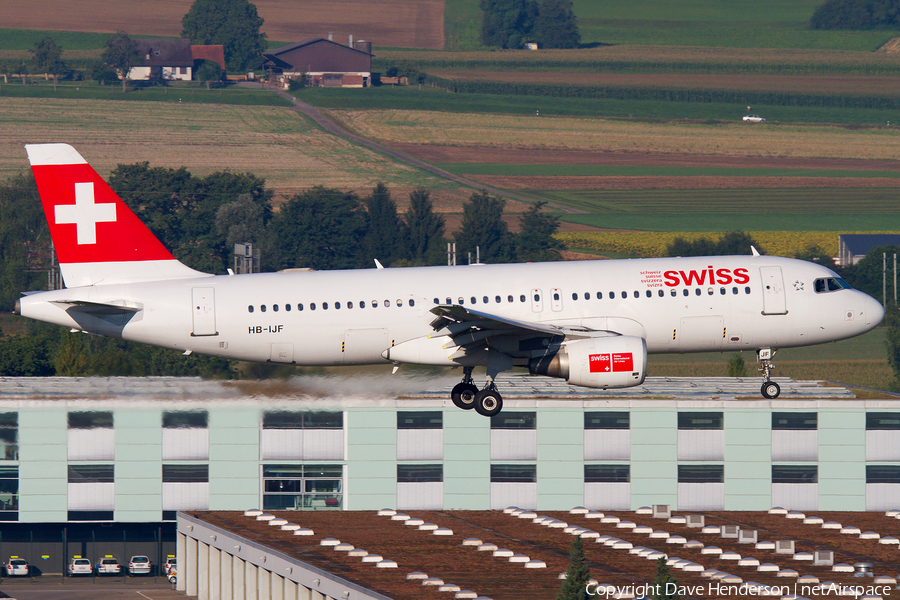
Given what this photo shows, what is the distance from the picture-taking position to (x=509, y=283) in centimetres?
4238

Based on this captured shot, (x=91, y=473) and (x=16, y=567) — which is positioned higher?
(x=91, y=473)

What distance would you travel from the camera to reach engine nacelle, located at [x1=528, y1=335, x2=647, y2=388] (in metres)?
41.0

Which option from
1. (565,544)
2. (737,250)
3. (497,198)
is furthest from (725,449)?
(497,198)

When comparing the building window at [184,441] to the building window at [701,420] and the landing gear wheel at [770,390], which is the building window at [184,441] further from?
the landing gear wheel at [770,390]

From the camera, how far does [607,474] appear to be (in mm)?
70438

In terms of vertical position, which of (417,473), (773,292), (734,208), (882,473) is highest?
(734,208)

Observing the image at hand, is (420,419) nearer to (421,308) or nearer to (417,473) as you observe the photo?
(417,473)

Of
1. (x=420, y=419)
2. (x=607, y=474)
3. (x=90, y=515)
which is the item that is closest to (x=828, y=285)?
(x=607, y=474)

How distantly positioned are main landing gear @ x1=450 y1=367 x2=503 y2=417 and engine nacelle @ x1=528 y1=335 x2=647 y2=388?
2566 millimetres

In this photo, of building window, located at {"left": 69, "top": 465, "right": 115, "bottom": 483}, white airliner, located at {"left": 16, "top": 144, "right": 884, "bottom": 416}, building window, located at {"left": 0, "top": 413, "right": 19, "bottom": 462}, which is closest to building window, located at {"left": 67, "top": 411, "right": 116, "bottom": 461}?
building window, located at {"left": 69, "top": 465, "right": 115, "bottom": 483}

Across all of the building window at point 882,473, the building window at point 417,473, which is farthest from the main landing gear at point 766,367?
the building window at point 882,473

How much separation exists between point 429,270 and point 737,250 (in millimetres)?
114666

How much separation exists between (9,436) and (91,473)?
16.2 feet

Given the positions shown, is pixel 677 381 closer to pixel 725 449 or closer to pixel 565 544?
pixel 725 449
